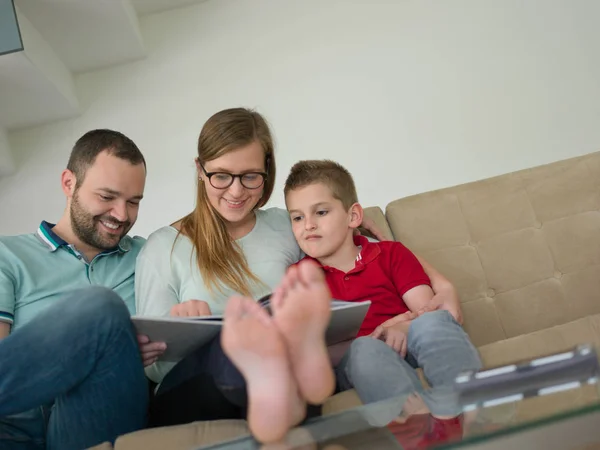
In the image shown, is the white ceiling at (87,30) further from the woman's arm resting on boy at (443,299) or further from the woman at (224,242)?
the woman's arm resting on boy at (443,299)

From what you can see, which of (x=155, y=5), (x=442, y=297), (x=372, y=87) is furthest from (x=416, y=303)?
(x=155, y=5)

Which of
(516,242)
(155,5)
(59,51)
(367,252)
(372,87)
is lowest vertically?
(516,242)

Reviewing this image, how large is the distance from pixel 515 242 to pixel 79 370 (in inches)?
47.5

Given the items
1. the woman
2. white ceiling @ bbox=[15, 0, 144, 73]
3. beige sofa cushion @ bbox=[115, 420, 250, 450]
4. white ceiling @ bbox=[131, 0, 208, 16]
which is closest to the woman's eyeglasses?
the woman

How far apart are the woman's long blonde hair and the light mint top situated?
0.02m

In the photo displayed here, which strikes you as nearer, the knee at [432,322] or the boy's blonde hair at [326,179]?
the knee at [432,322]

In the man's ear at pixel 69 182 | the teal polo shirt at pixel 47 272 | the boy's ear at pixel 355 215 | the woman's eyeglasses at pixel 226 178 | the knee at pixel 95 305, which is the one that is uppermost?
the man's ear at pixel 69 182

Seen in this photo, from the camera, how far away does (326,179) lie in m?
1.43

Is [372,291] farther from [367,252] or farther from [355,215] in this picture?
[355,215]

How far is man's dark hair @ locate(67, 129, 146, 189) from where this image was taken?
1.47m

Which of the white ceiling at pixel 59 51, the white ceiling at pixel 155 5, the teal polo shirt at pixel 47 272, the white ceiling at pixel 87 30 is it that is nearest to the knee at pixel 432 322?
the teal polo shirt at pixel 47 272

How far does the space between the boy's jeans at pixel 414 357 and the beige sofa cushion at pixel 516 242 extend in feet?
1.61

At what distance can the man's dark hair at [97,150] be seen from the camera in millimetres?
1468

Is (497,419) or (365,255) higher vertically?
(365,255)
